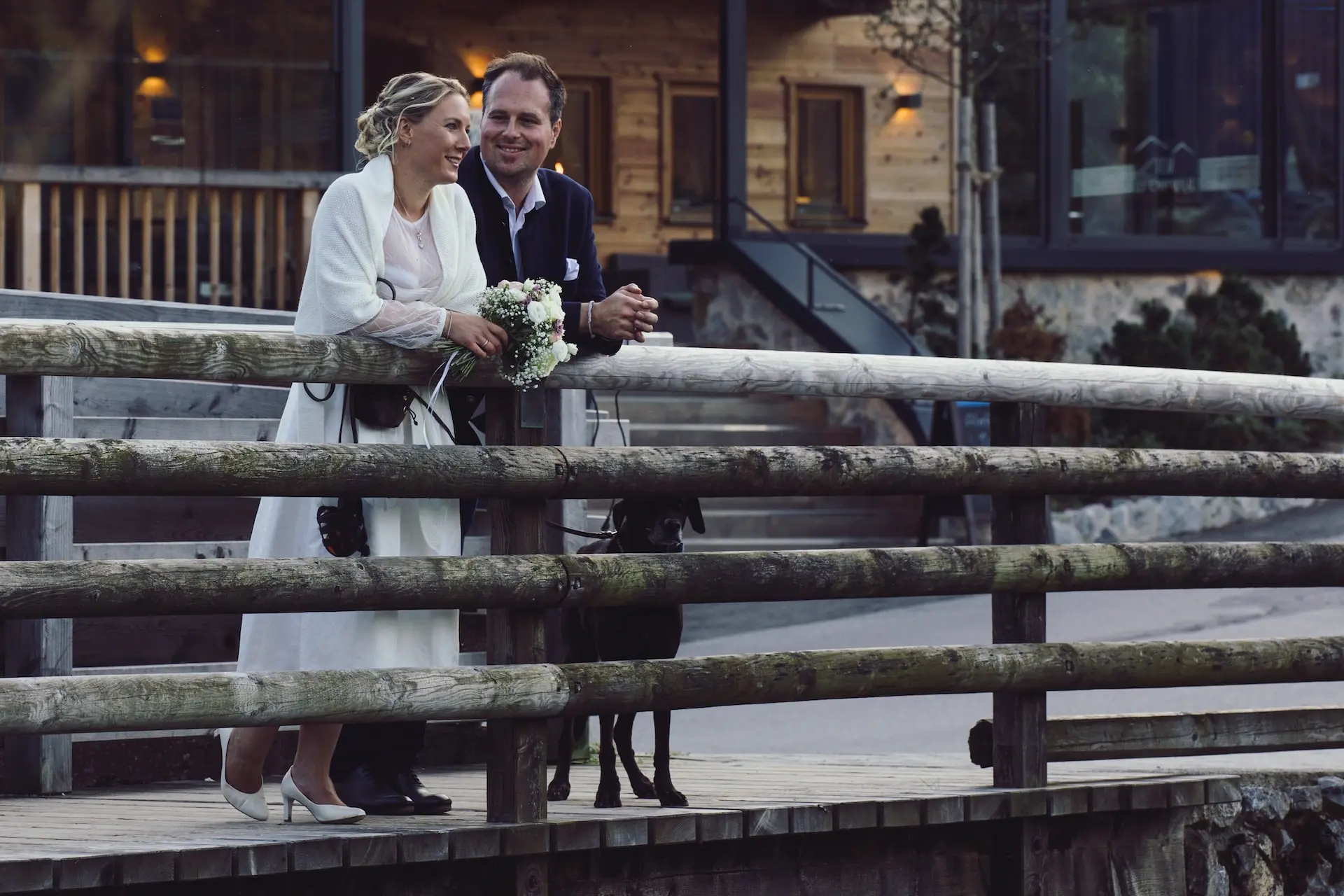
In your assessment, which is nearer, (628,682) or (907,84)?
(628,682)

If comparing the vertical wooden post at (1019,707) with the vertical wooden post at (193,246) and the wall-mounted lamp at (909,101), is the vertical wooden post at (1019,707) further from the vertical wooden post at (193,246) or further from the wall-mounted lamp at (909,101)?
the wall-mounted lamp at (909,101)

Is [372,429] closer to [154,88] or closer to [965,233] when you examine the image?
[154,88]

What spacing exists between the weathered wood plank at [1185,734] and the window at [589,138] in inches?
585

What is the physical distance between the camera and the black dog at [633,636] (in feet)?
17.0

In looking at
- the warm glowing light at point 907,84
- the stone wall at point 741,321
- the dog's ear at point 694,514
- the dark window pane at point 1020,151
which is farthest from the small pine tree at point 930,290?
the dog's ear at point 694,514

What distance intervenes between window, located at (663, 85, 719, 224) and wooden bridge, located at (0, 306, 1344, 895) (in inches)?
592

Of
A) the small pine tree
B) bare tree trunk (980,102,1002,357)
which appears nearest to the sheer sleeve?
bare tree trunk (980,102,1002,357)

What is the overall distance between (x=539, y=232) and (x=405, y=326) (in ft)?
2.79

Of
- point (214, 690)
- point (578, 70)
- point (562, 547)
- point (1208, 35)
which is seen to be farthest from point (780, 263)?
point (214, 690)

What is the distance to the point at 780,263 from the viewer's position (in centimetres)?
1697

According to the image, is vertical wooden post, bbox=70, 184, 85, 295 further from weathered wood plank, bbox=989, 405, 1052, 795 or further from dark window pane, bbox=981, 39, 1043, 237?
dark window pane, bbox=981, 39, 1043, 237

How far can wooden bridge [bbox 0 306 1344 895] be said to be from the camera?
4.21 meters

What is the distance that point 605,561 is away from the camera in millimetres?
4773

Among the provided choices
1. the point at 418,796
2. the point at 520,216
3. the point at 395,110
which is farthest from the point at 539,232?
the point at 418,796
